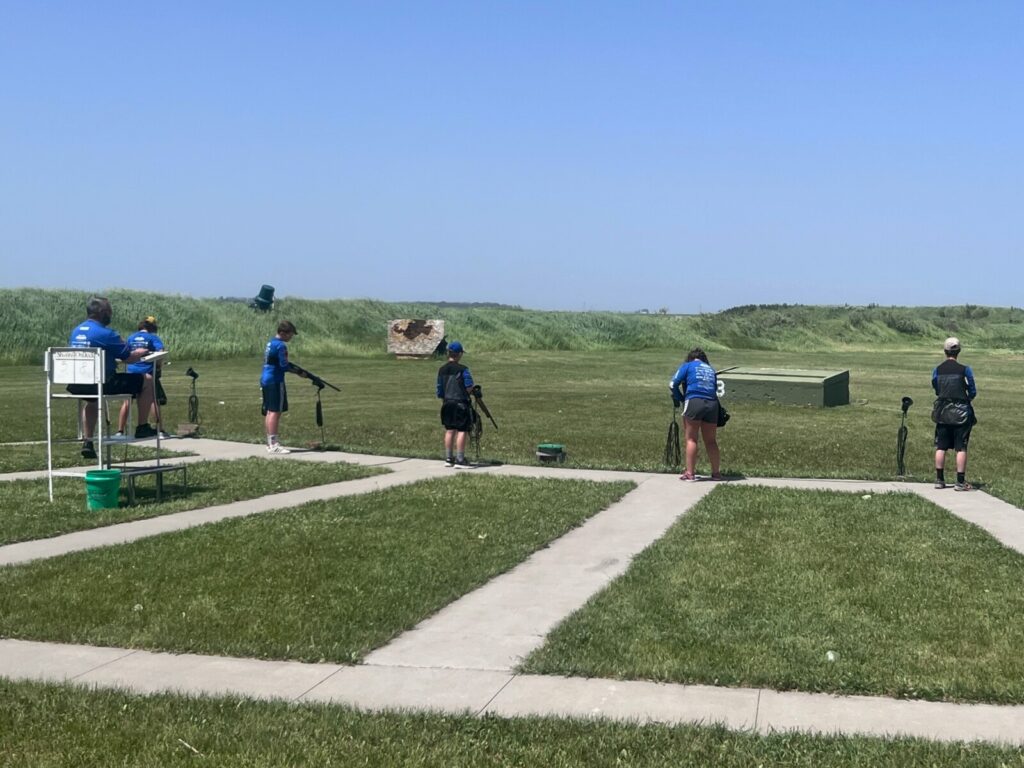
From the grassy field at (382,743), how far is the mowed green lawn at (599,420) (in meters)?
7.47

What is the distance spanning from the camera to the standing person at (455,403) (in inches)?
512

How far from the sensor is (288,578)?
23.5 ft

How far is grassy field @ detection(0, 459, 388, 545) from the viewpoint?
29.7 ft

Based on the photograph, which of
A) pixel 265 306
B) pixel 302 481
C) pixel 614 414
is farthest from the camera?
pixel 265 306

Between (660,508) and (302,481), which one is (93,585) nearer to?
(302,481)

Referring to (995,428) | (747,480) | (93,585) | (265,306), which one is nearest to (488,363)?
(265,306)

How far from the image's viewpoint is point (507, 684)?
523cm

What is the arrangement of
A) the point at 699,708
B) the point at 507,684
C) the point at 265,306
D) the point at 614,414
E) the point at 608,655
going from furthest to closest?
the point at 265,306 → the point at 614,414 → the point at 608,655 → the point at 507,684 → the point at 699,708

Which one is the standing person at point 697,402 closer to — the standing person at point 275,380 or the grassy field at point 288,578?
the grassy field at point 288,578

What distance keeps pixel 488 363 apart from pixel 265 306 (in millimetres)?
17596

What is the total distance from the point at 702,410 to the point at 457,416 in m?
3.20

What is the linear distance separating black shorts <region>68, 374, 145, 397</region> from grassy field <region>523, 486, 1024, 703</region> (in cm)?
625

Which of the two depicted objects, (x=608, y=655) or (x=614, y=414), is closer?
(x=608, y=655)

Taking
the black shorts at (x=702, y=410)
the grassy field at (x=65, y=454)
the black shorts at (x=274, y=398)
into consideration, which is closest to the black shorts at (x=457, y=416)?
the black shorts at (x=274, y=398)
